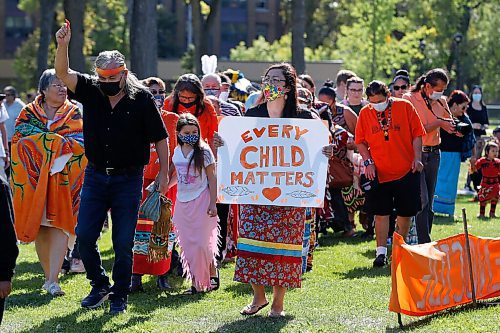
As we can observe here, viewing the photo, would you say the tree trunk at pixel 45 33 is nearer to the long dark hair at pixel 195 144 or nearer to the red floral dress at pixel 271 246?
the long dark hair at pixel 195 144

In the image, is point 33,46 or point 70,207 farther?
point 33,46

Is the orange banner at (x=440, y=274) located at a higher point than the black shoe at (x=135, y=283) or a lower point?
higher

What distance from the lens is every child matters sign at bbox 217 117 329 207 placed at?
770 cm

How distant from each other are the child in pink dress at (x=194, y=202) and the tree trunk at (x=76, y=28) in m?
Result: 18.8

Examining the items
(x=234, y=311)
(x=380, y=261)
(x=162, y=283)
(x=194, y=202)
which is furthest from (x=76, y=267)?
(x=380, y=261)

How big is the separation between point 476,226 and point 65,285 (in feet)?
21.9

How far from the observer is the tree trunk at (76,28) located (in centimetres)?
2688

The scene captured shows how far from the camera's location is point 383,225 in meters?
10.3

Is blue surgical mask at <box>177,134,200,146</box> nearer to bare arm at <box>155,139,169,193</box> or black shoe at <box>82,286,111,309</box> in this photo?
bare arm at <box>155,139,169,193</box>

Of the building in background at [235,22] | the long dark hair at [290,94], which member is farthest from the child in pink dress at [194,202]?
the building in background at [235,22]

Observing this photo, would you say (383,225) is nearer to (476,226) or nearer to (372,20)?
(476,226)

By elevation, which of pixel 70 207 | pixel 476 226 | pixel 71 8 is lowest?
pixel 476 226

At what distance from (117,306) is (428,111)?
4422mm

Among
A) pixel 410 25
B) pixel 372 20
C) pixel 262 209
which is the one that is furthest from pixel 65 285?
pixel 410 25
